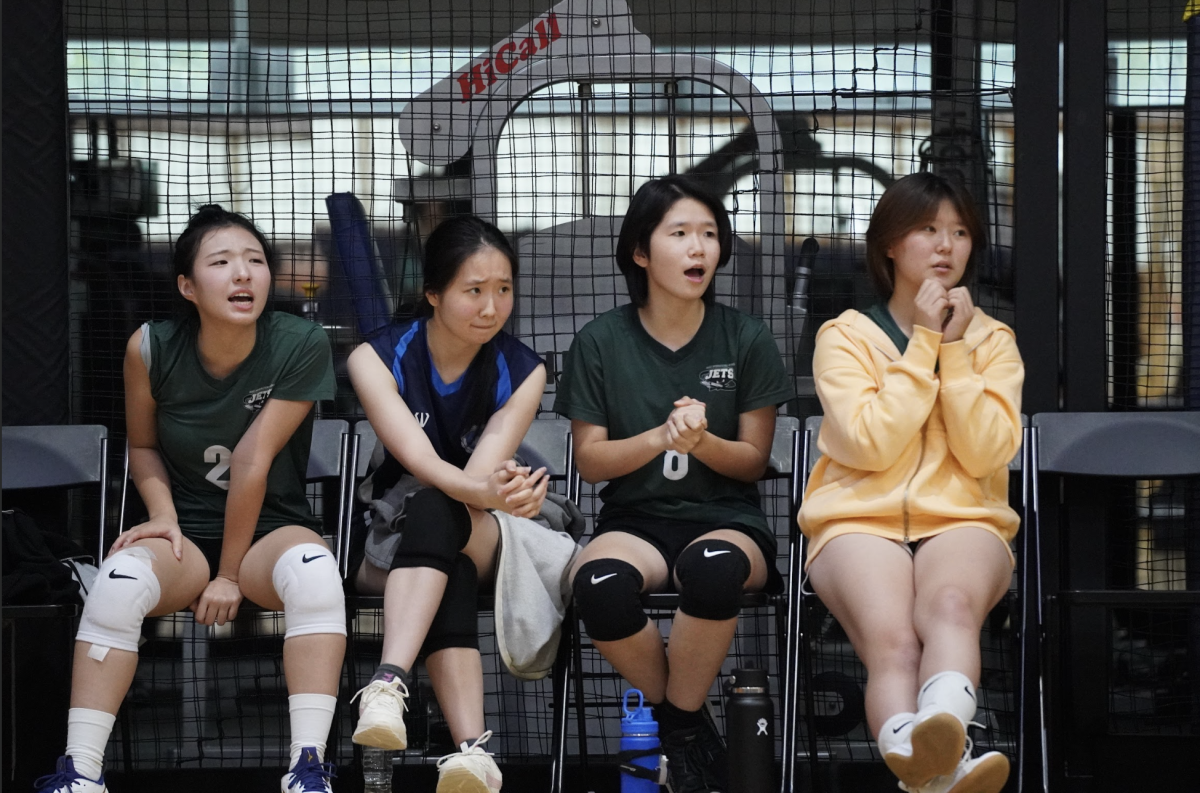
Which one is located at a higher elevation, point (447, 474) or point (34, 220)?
point (34, 220)

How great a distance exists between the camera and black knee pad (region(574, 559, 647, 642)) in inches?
108

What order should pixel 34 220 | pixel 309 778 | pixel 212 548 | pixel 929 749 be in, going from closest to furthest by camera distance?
pixel 929 749
pixel 309 778
pixel 212 548
pixel 34 220

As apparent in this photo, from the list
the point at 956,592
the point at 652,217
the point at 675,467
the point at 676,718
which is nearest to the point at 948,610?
the point at 956,592

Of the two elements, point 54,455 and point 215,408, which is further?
point 54,455

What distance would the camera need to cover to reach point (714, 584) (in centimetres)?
271

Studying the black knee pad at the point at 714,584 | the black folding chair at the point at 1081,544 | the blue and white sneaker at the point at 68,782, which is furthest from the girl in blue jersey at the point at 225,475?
the black folding chair at the point at 1081,544

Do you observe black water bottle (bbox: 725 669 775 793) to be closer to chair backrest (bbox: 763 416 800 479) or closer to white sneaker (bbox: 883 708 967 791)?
white sneaker (bbox: 883 708 967 791)

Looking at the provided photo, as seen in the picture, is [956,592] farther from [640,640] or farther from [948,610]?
[640,640]

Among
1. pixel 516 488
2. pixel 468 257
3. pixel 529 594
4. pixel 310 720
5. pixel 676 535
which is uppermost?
pixel 468 257

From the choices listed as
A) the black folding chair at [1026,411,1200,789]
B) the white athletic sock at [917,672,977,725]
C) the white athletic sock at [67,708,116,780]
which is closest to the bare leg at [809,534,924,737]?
the white athletic sock at [917,672,977,725]

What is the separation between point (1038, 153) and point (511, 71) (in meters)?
1.47

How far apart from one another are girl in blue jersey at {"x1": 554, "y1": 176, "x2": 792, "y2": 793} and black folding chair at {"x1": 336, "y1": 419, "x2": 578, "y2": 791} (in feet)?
0.84

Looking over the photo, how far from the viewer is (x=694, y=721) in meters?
2.82

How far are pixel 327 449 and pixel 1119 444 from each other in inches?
78.6
